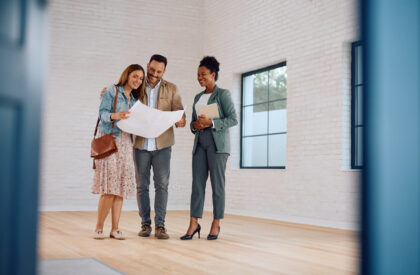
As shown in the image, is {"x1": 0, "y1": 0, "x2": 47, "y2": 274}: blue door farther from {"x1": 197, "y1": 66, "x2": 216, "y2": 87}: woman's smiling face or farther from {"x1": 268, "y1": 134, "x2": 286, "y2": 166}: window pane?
{"x1": 268, "y1": 134, "x2": 286, "y2": 166}: window pane

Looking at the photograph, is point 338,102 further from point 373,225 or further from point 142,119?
point 373,225

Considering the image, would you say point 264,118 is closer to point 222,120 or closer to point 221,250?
point 222,120

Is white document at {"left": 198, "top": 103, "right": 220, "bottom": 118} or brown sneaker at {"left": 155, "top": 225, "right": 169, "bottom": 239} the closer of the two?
white document at {"left": 198, "top": 103, "right": 220, "bottom": 118}

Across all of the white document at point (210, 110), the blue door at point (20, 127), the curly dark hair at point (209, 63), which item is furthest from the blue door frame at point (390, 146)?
the curly dark hair at point (209, 63)

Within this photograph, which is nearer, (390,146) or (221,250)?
(390,146)

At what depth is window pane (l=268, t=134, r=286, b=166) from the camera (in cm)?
628

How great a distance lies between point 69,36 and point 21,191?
6770 millimetres

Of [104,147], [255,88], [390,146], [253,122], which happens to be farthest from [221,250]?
[255,88]

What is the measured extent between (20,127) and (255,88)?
20.1ft

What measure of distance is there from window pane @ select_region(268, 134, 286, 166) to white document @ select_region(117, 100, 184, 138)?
2871mm

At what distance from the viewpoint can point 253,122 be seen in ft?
22.7

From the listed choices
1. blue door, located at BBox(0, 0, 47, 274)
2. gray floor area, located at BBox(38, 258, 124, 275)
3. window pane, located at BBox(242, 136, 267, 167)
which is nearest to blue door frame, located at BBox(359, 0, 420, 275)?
blue door, located at BBox(0, 0, 47, 274)

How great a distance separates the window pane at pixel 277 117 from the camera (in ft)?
20.7

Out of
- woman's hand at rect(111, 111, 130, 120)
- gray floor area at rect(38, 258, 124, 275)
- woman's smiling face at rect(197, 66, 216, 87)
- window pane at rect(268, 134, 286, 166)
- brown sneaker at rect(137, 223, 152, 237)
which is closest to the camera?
gray floor area at rect(38, 258, 124, 275)
